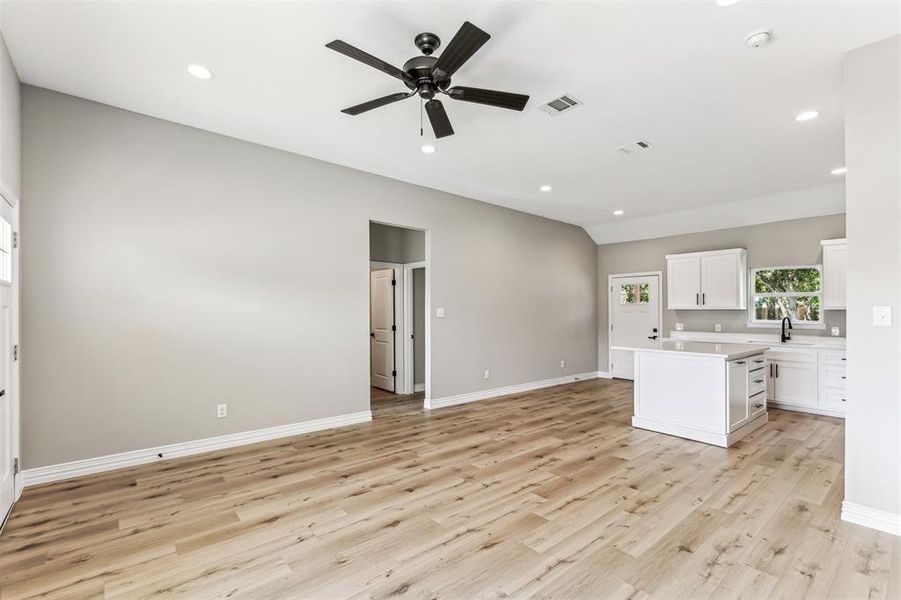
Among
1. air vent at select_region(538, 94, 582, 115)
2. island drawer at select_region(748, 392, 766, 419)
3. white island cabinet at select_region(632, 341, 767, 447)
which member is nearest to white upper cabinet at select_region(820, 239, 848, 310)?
white island cabinet at select_region(632, 341, 767, 447)

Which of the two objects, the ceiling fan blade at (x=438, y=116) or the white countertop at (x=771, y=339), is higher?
the ceiling fan blade at (x=438, y=116)

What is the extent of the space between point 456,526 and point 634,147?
377 cm

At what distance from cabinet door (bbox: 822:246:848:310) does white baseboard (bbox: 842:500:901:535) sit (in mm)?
3956

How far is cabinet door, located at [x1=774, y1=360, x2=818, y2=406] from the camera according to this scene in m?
5.43

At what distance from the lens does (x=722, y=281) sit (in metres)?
6.46

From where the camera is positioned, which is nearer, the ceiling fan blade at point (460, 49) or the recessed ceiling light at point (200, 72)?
the ceiling fan blade at point (460, 49)

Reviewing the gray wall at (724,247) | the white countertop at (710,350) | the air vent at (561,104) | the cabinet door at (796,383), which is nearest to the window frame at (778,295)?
the gray wall at (724,247)

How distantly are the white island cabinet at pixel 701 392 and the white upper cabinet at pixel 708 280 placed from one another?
1882mm

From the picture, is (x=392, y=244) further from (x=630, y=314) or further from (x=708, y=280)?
(x=708, y=280)

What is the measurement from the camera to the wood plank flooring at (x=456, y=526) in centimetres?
203

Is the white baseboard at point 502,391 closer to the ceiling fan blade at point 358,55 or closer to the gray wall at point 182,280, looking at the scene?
the gray wall at point 182,280

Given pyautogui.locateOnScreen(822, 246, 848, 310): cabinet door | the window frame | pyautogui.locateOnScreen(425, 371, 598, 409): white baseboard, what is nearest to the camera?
pyautogui.locateOnScreen(822, 246, 848, 310): cabinet door

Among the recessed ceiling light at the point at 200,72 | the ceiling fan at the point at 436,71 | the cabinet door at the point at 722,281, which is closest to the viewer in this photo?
the ceiling fan at the point at 436,71

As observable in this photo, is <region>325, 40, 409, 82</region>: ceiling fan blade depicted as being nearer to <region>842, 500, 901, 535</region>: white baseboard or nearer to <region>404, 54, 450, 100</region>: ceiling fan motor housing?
<region>404, 54, 450, 100</region>: ceiling fan motor housing
